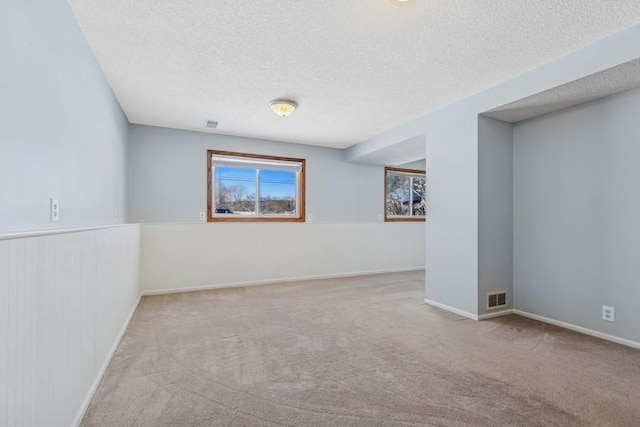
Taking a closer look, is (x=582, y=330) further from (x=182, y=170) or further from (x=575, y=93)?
(x=182, y=170)

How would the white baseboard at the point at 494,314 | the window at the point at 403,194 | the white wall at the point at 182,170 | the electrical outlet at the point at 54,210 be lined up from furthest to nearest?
1. the window at the point at 403,194
2. the white wall at the point at 182,170
3. the white baseboard at the point at 494,314
4. the electrical outlet at the point at 54,210

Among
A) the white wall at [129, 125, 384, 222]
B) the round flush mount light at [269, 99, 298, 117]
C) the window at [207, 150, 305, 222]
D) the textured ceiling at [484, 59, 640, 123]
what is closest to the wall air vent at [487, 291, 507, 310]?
the textured ceiling at [484, 59, 640, 123]

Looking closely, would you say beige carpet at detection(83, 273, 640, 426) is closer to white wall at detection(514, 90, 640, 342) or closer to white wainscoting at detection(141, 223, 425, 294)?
white wall at detection(514, 90, 640, 342)

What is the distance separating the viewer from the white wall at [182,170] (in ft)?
14.7

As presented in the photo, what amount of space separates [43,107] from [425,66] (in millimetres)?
2724

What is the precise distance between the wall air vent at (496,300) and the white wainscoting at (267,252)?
2.70 meters

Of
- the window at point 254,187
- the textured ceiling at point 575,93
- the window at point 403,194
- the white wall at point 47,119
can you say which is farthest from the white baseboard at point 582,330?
the white wall at point 47,119

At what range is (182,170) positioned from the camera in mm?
4715

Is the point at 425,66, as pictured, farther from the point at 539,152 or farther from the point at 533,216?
the point at 533,216

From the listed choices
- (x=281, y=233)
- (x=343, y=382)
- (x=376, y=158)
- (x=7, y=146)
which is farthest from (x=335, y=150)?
(x=7, y=146)

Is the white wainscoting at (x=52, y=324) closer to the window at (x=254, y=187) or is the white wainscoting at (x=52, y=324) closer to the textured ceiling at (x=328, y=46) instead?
the textured ceiling at (x=328, y=46)

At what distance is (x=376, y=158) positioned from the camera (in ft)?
18.8

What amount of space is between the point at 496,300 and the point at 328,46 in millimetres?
3071

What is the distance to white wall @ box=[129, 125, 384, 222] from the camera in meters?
4.48
